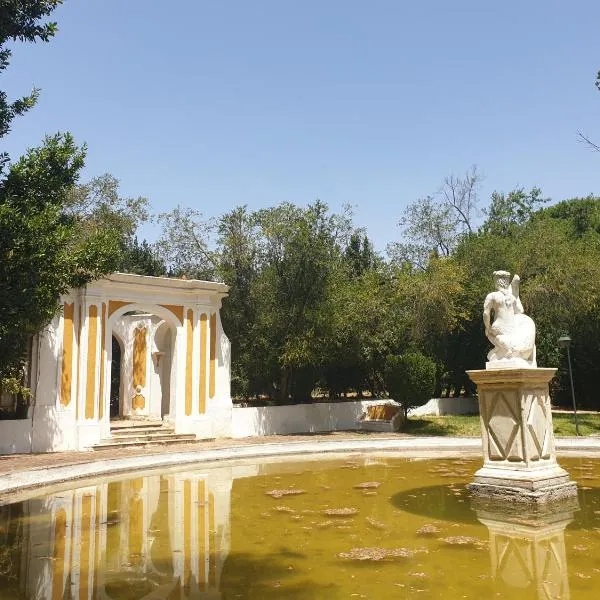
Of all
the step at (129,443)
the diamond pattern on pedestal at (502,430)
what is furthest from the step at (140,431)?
the diamond pattern on pedestal at (502,430)

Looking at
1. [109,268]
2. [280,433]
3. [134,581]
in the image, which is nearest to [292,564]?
[134,581]

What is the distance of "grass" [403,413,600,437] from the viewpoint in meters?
21.4

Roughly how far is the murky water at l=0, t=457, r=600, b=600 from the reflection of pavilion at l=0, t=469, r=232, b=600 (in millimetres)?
18

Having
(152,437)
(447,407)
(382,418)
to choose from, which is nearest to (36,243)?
(152,437)

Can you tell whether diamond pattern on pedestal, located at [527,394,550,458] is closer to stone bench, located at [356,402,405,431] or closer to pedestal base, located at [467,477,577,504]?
pedestal base, located at [467,477,577,504]

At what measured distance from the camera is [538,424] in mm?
8703

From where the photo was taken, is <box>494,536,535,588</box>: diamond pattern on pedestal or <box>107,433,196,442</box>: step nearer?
<box>494,536,535,588</box>: diamond pattern on pedestal

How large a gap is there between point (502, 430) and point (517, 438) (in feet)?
0.80

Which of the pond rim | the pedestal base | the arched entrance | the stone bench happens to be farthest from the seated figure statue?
the arched entrance

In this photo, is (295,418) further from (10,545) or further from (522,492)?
(10,545)

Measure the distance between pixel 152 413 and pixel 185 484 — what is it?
45.9ft

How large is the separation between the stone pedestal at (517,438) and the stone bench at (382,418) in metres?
13.9

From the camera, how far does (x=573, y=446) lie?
52.6 feet

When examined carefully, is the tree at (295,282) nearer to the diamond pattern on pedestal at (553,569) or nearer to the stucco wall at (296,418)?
the stucco wall at (296,418)
